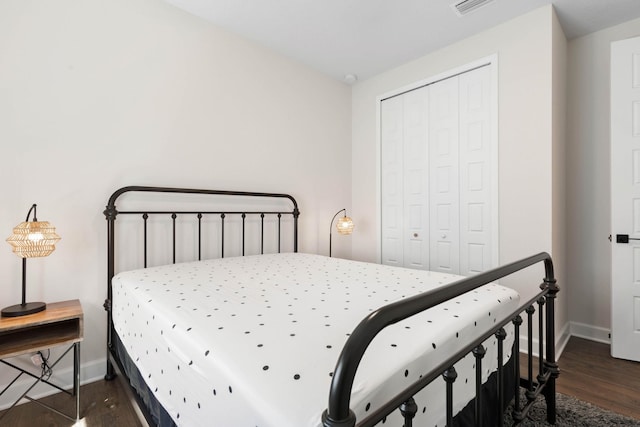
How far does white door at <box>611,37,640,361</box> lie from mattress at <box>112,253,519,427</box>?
1.48 meters

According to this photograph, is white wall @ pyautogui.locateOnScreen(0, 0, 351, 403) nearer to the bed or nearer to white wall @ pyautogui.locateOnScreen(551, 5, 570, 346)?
the bed

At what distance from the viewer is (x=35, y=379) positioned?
5.64ft

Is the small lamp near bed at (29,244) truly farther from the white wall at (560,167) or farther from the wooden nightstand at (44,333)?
the white wall at (560,167)

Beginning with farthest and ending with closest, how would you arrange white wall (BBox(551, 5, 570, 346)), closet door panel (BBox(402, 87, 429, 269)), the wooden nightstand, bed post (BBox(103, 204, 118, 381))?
closet door panel (BBox(402, 87, 429, 269))
white wall (BBox(551, 5, 570, 346))
bed post (BBox(103, 204, 118, 381))
the wooden nightstand

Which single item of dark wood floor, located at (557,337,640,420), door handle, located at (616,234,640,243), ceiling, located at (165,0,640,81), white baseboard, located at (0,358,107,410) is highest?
ceiling, located at (165,0,640,81)

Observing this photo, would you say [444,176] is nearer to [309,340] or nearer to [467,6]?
[467,6]

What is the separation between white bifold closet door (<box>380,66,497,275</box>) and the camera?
2.56m

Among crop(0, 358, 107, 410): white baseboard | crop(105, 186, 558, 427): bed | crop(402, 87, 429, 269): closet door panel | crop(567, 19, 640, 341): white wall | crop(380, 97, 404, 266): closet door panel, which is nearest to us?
crop(105, 186, 558, 427): bed

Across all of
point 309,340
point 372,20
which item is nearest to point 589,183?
point 372,20

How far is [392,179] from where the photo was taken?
3.19 metres

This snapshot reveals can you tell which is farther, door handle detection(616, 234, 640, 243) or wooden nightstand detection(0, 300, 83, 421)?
door handle detection(616, 234, 640, 243)

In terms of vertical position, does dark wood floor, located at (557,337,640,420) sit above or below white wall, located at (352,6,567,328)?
below

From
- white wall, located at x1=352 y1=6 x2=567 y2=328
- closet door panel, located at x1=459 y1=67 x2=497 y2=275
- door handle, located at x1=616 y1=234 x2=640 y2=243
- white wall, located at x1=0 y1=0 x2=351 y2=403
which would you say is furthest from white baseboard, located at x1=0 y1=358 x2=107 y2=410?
door handle, located at x1=616 y1=234 x2=640 y2=243

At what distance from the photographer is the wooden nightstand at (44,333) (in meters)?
1.38
